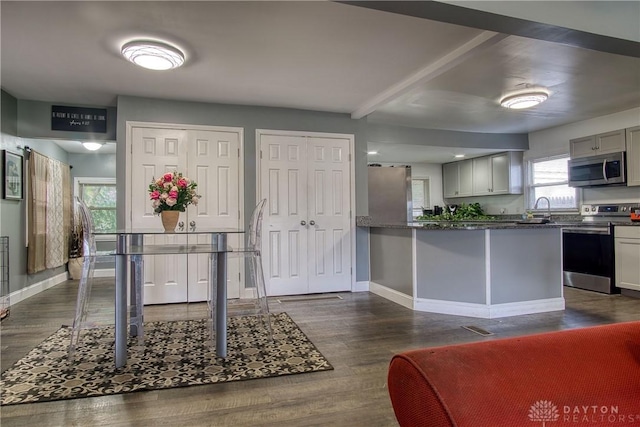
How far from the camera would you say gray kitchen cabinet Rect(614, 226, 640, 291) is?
4.37 m

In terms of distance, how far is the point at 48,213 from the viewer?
17.7ft

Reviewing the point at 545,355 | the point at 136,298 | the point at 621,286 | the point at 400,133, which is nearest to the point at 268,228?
the point at 136,298

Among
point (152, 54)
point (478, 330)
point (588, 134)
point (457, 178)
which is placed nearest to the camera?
point (152, 54)

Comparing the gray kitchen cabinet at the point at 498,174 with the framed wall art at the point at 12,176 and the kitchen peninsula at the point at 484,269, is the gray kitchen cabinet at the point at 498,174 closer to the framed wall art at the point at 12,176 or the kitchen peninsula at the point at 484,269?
the kitchen peninsula at the point at 484,269

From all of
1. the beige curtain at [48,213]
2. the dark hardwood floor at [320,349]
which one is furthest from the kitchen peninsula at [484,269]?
the beige curtain at [48,213]

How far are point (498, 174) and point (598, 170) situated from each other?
1.73m

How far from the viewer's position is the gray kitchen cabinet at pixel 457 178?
7551 millimetres

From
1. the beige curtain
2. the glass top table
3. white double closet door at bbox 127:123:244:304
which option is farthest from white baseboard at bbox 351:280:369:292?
the beige curtain

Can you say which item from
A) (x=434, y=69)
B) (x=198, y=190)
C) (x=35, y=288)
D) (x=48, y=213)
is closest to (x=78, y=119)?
(x=198, y=190)

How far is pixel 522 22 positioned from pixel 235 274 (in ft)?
12.0

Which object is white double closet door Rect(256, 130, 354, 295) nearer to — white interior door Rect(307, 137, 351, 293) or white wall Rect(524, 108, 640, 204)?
white interior door Rect(307, 137, 351, 293)

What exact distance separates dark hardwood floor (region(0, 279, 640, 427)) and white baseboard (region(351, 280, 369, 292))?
0.18 metres

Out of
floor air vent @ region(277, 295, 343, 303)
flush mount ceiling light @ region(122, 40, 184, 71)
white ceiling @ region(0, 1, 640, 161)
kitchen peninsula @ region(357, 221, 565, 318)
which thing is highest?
white ceiling @ region(0, 1, 640, 161)

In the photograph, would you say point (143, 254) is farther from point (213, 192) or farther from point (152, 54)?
point (213, 192)
